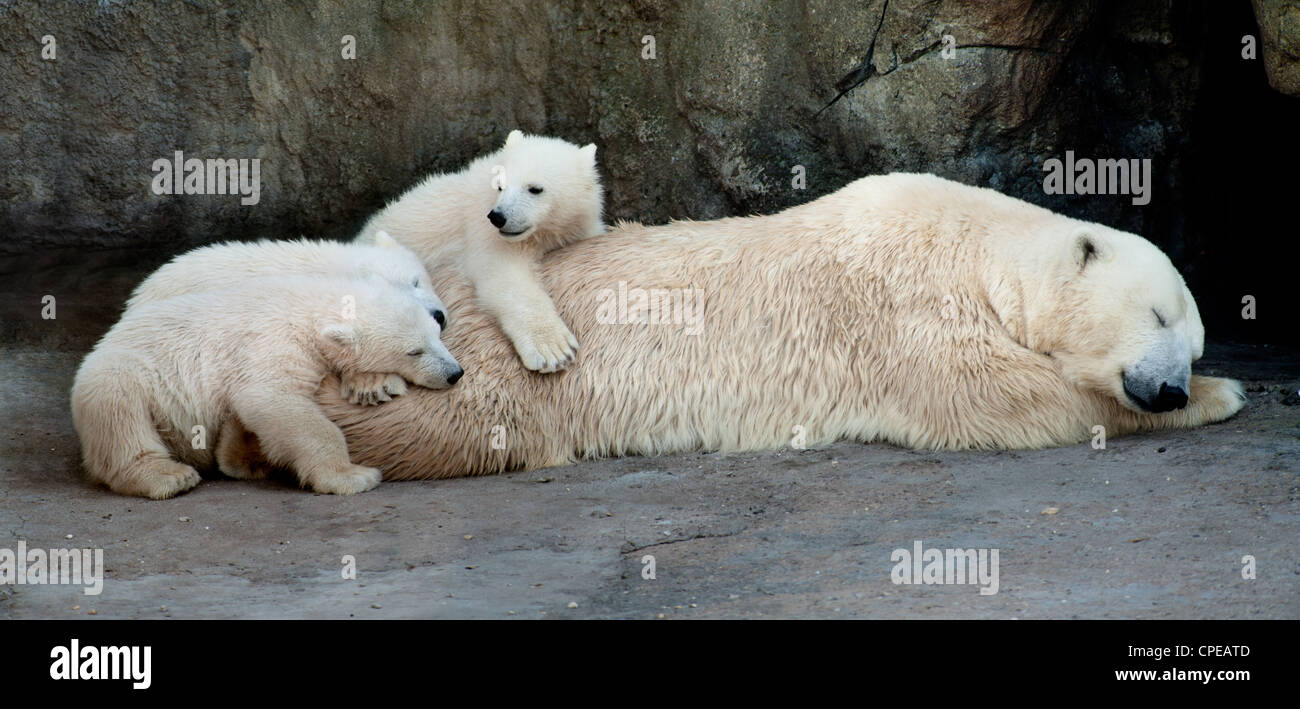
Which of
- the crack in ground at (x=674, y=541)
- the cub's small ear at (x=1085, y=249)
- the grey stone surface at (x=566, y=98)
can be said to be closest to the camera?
the crack in ground at (x=674, y=541)

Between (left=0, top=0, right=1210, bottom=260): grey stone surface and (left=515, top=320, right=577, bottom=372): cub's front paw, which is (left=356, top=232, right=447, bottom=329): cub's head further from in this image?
(left=0, top=0, right=1210, bottom=260): grey stone surface

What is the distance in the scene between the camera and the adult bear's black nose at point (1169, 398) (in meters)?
4.95

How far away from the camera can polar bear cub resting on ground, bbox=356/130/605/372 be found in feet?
17.5

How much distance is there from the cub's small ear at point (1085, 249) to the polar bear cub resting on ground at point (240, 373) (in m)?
2.39

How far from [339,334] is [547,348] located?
2.63 feet

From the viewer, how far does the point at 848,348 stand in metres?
5.36

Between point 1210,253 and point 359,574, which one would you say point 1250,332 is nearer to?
point 1210,253

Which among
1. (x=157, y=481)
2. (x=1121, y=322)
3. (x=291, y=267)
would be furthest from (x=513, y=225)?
(x=1121, y=322)

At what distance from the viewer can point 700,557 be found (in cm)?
407

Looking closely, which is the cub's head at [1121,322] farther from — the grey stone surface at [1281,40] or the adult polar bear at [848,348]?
the grey stone surface at [1281,40]

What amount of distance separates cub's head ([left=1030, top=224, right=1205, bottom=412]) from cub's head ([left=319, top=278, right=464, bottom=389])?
2318mm

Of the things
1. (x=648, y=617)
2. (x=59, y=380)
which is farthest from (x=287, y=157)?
(x=648, y=617)

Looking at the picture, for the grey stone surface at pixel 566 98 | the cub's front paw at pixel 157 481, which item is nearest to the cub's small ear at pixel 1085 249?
the grey stone surface at pixel 566 98

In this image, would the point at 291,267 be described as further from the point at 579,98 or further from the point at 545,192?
the point at 579,98
